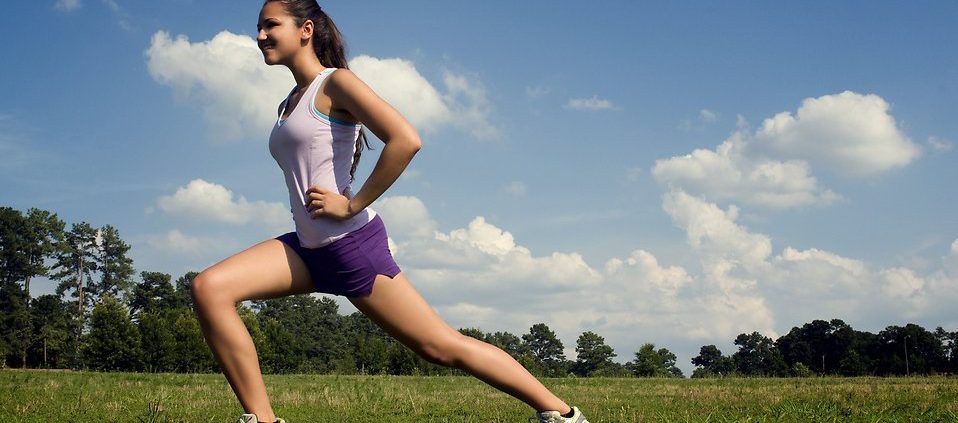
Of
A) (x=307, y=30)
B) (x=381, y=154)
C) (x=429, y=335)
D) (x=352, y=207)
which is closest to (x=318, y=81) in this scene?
(x=307, y=30)

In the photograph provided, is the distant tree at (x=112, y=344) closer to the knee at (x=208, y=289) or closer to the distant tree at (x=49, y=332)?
the distant tree at (x=49, y=332)

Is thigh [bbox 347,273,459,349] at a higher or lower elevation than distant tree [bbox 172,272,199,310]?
lower

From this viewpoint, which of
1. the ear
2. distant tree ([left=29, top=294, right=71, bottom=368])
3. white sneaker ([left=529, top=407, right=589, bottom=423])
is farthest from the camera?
distant tree ([left=29, top=294, right=71, bottom=368])

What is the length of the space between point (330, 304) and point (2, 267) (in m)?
38.2

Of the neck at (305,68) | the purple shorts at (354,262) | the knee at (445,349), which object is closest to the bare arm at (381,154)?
the purple shorts at (354,262)

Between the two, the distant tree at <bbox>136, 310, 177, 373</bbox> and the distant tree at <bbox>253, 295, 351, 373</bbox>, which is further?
the distant tree at <bbox>253, 295, 351, 373</bbox>

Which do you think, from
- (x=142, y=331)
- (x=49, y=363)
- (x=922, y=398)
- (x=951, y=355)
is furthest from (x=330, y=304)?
A: (x=922, y=398)

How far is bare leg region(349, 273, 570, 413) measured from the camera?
4.28 m

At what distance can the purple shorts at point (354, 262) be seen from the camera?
4.21 meters

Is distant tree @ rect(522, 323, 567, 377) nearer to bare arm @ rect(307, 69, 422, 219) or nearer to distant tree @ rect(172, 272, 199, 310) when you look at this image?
distant tree @ rect(172, 272, 199, 310)

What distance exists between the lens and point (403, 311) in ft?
14.1

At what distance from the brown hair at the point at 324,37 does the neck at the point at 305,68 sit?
0.20 ft

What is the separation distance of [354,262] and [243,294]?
0.63 m

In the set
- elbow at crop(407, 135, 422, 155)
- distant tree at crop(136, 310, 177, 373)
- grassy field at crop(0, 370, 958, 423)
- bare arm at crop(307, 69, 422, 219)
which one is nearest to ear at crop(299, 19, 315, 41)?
bare arm at crop(307, 69, 422, 219)
